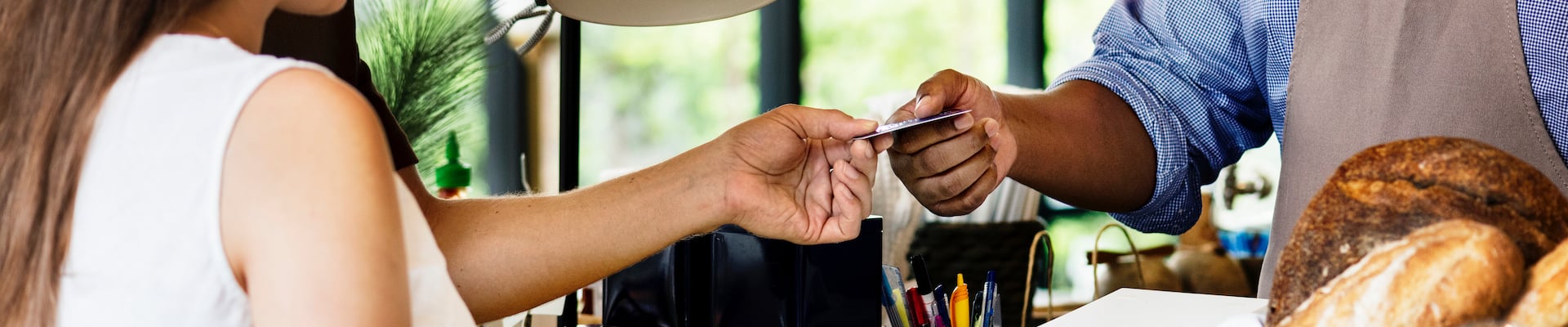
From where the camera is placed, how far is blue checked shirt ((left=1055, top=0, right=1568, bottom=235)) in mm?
1142

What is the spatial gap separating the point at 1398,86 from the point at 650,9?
0.66 meters

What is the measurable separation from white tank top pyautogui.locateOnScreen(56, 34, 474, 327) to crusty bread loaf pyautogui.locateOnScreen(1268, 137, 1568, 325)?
35cm

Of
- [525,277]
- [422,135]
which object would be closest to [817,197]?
[525,277]

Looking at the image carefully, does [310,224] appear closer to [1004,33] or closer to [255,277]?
[255,277]

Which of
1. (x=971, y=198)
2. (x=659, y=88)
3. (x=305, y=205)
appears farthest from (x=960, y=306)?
(x=659, y=88)

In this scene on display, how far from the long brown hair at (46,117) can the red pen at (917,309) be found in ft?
2.87

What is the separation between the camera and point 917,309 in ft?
3.88

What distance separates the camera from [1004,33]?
4023 millimetres

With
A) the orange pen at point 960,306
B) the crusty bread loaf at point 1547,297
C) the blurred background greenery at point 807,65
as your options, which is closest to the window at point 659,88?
the blurred background greenery at point 807,65

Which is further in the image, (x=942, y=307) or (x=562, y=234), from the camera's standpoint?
(x=942, y=307)

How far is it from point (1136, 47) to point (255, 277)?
1.07 m

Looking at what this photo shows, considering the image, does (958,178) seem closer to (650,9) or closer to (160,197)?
(650,9)

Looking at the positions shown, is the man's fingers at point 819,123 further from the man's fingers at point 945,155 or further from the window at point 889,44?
the window at point 889,44

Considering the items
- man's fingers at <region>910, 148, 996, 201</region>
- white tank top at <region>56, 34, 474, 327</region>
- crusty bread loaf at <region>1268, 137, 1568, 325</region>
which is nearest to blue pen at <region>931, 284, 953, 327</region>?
man's fingers at <region>910, 148, 996, 201</region>
